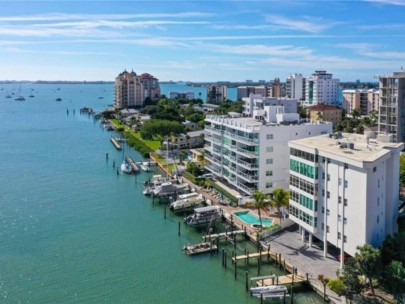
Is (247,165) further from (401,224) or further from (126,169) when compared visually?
(126,169)

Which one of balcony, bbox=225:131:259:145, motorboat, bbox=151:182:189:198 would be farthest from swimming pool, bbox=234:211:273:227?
motorboat, bbox=151:182:189:198

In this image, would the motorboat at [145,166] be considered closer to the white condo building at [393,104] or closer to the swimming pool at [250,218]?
the swimming pool at [250,218]

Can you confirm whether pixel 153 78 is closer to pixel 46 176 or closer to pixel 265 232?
pixel 46 176

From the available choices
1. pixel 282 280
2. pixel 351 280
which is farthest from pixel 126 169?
pixel 351 280

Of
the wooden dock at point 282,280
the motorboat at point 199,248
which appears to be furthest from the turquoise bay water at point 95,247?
the wooden dock at point 282,280

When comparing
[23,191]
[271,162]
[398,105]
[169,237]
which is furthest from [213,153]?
[398,105]

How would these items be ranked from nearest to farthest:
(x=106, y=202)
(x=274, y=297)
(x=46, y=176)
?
(x=274, y=297)
(x=106, y=202)
(x=46, y=176)
